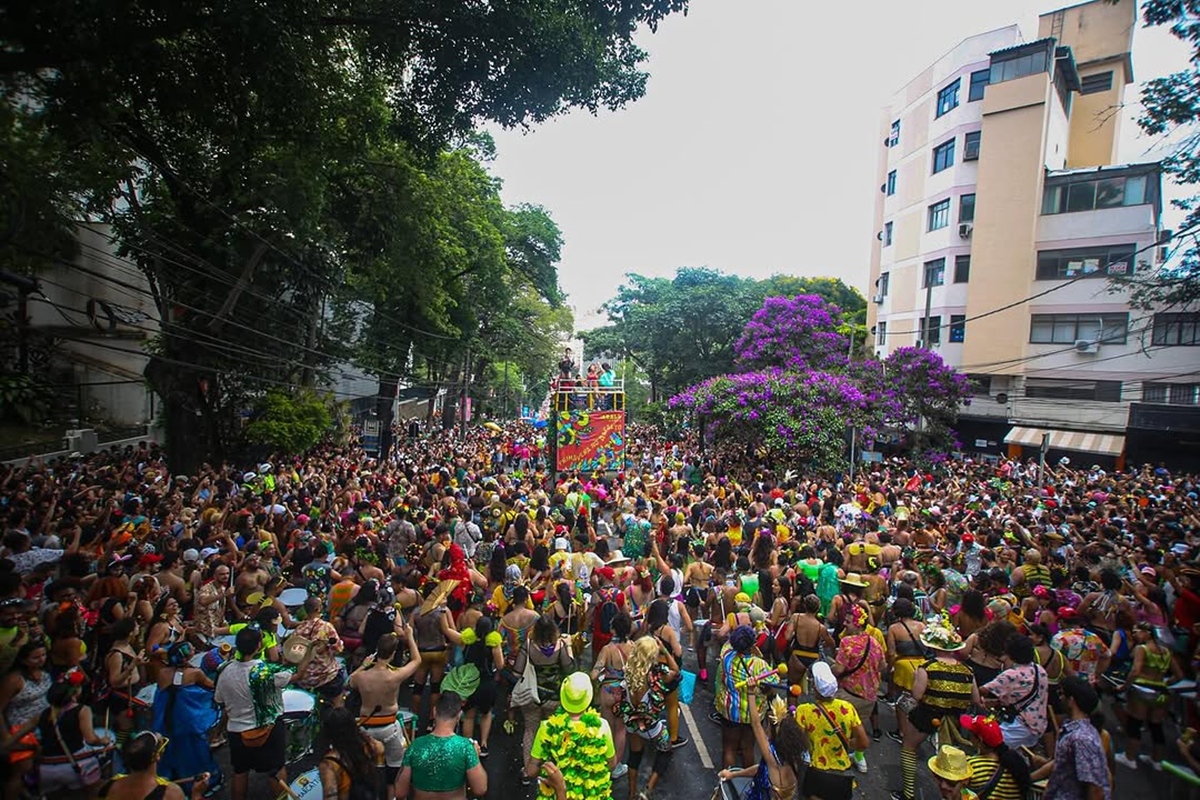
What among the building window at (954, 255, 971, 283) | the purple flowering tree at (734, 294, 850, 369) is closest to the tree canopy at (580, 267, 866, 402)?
the purple flowering tree at (734, 294, 850, 369)

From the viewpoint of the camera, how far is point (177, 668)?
468 cm

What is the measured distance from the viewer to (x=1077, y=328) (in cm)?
2455

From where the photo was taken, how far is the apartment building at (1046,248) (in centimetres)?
2302

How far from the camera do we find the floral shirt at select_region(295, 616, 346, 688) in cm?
503

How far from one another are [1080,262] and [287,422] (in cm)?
2969

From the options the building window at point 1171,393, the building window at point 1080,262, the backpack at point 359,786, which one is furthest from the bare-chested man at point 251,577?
the building window at point 1171,393

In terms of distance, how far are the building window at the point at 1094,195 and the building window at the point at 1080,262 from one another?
5.22 feet

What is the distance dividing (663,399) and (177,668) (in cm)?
3561

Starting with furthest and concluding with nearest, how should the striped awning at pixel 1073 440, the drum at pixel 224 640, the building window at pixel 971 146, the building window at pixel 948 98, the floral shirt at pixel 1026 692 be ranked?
the building window at pixel 948 98
the building window at pixel 971 146
the striped awning at pixel 1073 440
the drum at pixel 224 640
the floral shirt at pixel 1026 692

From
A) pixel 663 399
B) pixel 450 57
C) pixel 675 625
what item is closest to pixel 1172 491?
pixel 675 625

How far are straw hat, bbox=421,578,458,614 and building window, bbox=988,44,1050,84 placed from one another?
1166 inches

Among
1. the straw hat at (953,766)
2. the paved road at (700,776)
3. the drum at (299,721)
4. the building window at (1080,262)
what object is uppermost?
the building window at (1080,262)

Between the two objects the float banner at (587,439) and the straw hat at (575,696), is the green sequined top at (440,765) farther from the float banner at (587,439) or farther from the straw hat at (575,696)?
the float banner at (587,439)

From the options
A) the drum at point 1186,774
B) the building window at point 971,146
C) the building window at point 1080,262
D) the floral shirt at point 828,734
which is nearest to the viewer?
the floral shirt at point 828,734
